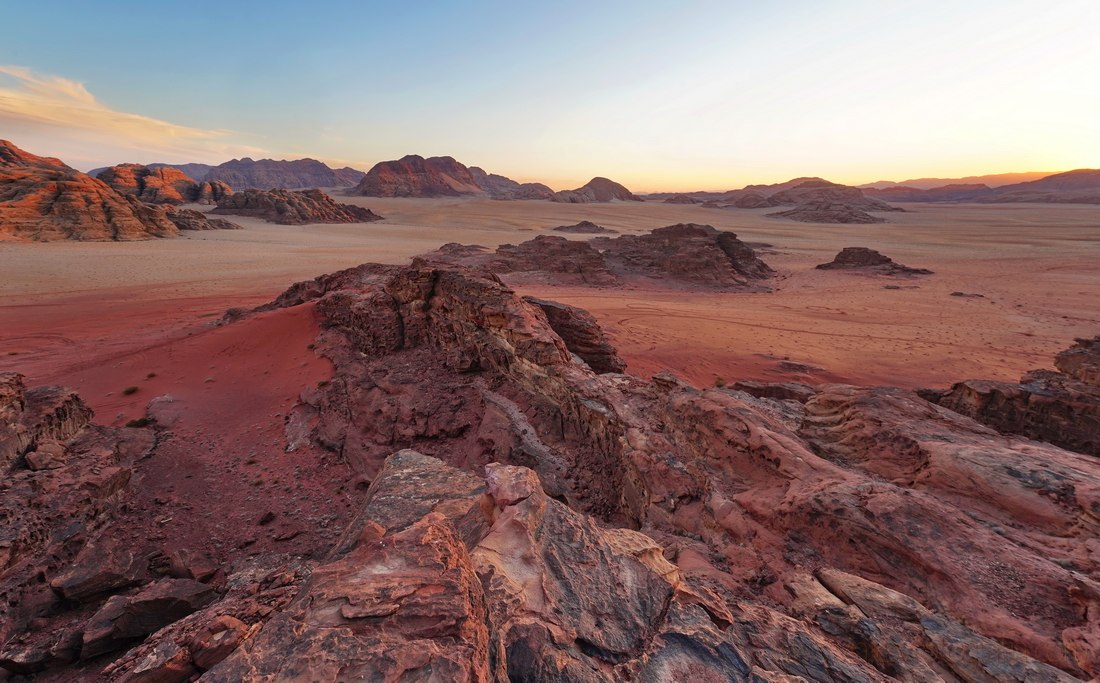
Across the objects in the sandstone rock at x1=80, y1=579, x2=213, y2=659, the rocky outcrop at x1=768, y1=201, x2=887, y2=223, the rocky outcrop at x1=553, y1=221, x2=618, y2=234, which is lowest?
the sandstone rock at x1=80, y1=579, x2=213, y2=659

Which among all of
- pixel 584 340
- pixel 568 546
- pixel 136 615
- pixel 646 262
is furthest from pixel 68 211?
pixel 568 546

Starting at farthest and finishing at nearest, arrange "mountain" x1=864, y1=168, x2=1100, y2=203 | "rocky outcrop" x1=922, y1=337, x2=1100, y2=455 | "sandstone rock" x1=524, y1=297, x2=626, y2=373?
1. "mountain" x1=864, y1=168, x2=1100, y2=203
2. "sandstone rock" x1=524, y1=297, x2=626, y2=373
3. "rocky outcrop" x1=922, y1=337, x2=1100, y2=455

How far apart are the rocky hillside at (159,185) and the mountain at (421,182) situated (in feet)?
157

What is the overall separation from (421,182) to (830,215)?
380ft

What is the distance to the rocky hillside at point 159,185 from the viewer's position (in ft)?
261

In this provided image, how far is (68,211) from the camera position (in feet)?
145

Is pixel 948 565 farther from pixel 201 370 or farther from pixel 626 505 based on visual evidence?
pixel 201 370

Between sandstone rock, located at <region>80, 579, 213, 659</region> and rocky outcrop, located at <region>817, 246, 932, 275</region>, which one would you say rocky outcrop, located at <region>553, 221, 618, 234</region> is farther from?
sandstone rock, located at <region>80, 579, 213, 659</region>

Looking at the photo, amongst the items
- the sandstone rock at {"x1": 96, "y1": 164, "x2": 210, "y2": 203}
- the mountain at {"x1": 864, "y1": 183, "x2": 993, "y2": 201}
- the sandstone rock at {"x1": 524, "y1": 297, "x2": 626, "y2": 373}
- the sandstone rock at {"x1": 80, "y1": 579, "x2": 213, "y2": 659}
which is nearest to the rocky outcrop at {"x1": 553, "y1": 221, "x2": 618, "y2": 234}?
the sandstone rock at {"x1": 524, "y1": 297, "x2": 626, "y2": 373}

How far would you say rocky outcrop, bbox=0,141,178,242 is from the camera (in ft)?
136

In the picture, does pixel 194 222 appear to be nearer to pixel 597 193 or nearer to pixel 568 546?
pixel 568 546

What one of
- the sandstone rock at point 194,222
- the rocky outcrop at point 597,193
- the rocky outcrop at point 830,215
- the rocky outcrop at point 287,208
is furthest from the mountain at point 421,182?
the sandstone rock at point 194,222

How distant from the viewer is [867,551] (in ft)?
14.2

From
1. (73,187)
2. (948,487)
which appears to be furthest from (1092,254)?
(73,187)
